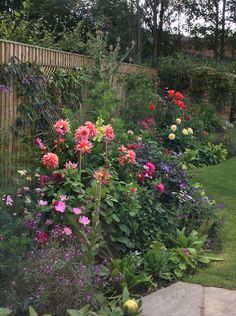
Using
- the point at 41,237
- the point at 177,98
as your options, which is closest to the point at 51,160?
the point at 41,237

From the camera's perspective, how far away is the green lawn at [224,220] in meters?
4.31

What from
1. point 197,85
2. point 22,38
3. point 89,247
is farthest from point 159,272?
point 197,85

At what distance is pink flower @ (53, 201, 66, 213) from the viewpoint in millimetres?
3836

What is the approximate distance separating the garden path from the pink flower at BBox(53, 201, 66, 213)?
0.94 metres

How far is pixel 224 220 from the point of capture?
6.03 m

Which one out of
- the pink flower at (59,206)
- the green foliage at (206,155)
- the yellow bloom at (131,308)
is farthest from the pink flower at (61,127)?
the green foliage at (206,155)

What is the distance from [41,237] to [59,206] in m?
0.30

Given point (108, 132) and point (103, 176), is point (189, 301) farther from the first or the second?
point (108, 132)

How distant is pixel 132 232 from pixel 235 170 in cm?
512

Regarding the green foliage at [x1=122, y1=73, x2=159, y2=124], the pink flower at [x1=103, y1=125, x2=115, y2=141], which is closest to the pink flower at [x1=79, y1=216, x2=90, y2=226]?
the pink flower at [x1=103, y1=125, x2=115, y2=141]

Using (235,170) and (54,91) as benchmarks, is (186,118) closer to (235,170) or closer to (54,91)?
(235,170)

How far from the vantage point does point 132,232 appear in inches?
178

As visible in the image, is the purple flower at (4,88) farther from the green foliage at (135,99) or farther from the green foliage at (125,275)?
the green foliage at (135,99)

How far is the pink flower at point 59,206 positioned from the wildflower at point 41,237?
216 mm
